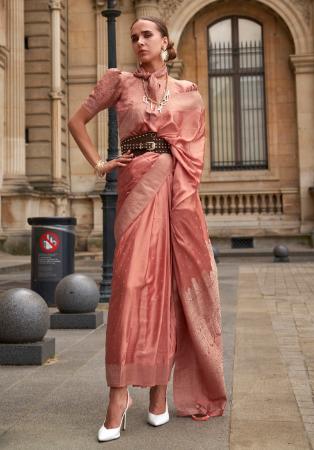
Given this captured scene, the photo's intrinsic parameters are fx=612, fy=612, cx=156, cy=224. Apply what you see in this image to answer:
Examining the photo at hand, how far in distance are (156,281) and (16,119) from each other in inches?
681

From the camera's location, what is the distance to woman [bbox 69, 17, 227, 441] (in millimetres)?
3072

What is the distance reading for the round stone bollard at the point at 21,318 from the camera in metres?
4.93

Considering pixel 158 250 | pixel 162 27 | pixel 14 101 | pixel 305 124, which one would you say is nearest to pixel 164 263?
pixel 158 250

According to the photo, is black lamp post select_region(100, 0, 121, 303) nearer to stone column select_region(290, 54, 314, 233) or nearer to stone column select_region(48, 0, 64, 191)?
stone column select_region(48, 0, 64, 191)

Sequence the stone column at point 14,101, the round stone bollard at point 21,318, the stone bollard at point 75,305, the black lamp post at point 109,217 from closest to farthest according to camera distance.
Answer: the round stone bollard at point 21,318 → the stone bollard at point 75,305 → the black lamp post at point 109,217 → the stone column at point 14,101

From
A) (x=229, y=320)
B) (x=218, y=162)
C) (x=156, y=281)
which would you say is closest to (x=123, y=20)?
(x=218, y=162)

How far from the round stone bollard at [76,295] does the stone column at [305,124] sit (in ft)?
53.3

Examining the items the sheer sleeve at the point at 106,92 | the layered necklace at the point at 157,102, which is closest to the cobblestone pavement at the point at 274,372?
the layered necklace at the point at 157,102

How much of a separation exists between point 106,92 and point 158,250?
3.06ft

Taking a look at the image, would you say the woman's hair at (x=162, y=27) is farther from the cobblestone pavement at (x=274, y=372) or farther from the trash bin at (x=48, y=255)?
the trash bin at (x=48, y=255)

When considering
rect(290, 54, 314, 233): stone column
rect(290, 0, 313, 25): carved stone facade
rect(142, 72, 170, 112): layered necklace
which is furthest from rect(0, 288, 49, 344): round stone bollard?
rect(290, 0, 313, 25): carved stone facade

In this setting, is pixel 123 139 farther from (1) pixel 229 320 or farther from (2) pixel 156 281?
(1) pixel 229 320

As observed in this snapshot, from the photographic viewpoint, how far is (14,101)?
63.3ft

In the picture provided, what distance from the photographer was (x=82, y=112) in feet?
11.2
